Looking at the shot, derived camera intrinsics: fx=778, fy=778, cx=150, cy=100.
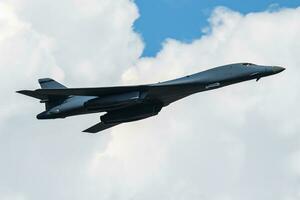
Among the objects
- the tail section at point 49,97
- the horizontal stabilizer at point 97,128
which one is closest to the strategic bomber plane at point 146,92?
the tail section at point 49,97

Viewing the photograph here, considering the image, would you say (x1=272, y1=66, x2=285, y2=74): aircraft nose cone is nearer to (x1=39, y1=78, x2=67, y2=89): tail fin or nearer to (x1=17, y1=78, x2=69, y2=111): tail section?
(x1=17, y1=78, x2=69, y2=111): tail section

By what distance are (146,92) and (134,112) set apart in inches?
98.8

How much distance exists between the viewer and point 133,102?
5519cm

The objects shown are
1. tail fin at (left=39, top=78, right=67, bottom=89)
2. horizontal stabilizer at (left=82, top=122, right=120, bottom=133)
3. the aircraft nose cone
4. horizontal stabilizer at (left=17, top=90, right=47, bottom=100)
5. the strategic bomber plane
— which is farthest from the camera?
horizontal stabilizer at (left=82, top=122, right=120, bottom=133)

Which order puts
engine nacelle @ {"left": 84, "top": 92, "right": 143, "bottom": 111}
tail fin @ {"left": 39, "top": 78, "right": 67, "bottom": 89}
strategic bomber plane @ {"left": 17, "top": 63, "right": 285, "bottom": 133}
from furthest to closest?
1. tail fin @ {"left": 39, "top": 78, "right": 67, "bottom": 89}
2. engine nacelle @ {"left": 84, "top": 92, "right": 143, "bottom": 111}
3. strategic bomber plane @ {"left": 17, "top": 63, "right": 285, "bottom": 133}

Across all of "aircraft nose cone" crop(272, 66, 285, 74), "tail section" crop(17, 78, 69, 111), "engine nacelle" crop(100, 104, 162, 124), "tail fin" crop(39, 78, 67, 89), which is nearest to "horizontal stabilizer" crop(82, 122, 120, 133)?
"tail fin" crop(39, 78, 67, 89)

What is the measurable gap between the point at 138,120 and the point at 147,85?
4067 millimetres

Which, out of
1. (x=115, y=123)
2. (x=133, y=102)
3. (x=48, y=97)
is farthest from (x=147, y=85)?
(x=48, y=97)

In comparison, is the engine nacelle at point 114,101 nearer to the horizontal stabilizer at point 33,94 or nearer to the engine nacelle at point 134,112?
the engine nacelle at point 134,112

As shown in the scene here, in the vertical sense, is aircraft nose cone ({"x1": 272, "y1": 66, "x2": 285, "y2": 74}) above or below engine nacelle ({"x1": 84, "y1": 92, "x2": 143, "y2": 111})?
above

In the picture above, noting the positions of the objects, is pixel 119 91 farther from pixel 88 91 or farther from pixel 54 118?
pixel 54 118

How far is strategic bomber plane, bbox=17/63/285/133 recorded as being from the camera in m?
54.8

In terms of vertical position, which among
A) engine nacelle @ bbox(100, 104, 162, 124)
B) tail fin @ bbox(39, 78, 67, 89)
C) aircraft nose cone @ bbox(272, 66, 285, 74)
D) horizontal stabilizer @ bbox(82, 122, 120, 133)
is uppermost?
A: tail fin @ bbox(39, 78, 67, 89)

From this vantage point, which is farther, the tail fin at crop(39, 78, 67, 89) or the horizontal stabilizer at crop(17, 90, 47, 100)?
the tail fin at crop(39, 78, 67, 89)
